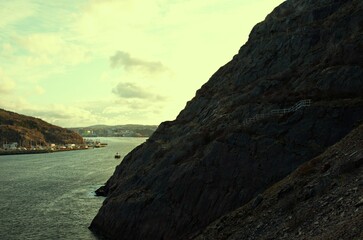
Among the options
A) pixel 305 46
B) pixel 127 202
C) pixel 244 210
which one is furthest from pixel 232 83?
pixel 244 210

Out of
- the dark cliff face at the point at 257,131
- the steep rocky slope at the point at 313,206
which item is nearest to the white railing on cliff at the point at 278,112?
the dark cliff face at the point at 257,131

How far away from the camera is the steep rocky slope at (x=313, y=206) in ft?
91.6

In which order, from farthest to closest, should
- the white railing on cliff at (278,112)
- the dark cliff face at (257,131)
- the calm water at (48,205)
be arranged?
the calm water at (48,205)
the white railing on cliff at (278,112)
the dark cliff face at (257,131)

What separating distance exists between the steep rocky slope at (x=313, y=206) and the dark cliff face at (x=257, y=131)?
6.77m

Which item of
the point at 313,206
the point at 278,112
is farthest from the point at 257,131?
the point at 313,206

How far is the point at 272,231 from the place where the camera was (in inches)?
1353

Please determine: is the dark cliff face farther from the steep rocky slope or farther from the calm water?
the calm water

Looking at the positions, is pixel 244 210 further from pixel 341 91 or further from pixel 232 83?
pixel 232 83

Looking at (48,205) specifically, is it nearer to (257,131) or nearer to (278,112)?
(257,131)

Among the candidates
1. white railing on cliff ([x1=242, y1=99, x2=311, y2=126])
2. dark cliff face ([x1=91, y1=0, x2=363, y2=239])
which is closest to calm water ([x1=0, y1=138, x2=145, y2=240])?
dark cliff face ([x1=91, y1=0, x2=363, y2=239])

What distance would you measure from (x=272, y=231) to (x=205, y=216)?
55.0ft

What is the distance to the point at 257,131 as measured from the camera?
55.3m

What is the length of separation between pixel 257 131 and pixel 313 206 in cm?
2302

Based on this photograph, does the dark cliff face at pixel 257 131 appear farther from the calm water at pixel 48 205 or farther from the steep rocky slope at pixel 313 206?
the calm water at pixel 48 205
